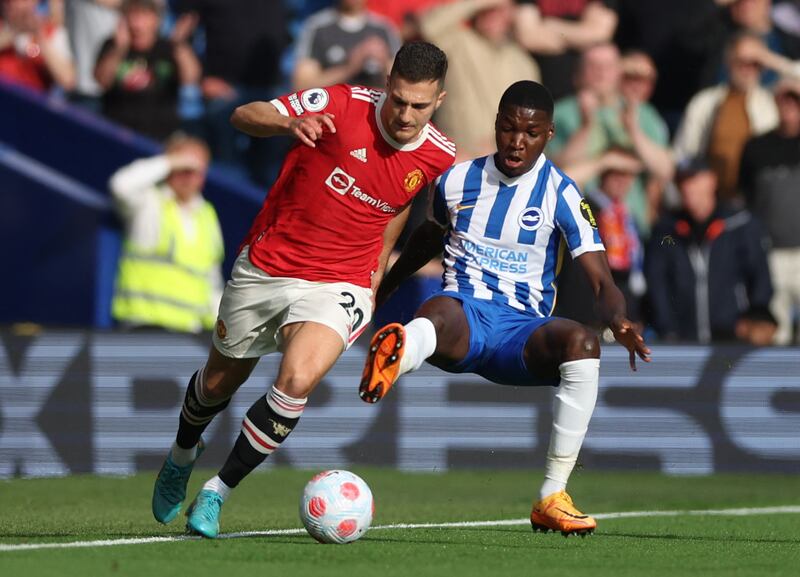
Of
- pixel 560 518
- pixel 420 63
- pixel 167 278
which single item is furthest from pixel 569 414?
pixel 167 278

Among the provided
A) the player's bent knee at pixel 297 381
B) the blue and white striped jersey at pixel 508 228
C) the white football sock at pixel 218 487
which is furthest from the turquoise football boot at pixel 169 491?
the blue and white striped jersey at pixel 508 228

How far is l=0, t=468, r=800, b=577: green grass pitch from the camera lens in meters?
5.88

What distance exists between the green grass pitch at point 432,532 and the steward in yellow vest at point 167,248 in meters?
1.56

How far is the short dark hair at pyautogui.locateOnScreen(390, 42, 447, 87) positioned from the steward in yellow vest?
5.13 metres

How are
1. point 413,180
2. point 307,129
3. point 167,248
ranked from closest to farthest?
1. point 307,129
2. point 413,180
3. point 167,248

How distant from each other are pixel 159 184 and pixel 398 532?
5.65 metres

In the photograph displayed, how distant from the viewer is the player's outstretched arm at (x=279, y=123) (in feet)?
21.9

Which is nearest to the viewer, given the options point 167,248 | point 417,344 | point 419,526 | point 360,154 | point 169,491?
point 417,344

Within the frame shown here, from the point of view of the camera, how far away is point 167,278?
1189 centimetres

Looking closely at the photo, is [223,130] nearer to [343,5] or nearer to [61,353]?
[343,5]

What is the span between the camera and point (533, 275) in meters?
7.47

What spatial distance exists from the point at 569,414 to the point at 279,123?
6.21 feet

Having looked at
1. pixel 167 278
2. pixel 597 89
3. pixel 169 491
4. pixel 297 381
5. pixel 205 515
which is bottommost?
pixel 167 278

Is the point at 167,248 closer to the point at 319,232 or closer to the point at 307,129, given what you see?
the point at 319,232
